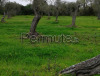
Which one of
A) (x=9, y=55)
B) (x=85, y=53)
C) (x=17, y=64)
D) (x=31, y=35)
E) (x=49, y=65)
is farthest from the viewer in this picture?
(x=31, y=35)

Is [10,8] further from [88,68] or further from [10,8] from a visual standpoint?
[88,68]

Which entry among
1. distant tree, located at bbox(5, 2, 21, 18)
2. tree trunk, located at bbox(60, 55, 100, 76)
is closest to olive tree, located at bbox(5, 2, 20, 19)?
distant tree, located at bbox(5, 2, 21, 18)

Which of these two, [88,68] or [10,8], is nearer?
[88,68]

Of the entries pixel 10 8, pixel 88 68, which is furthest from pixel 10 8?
pixel 88 68

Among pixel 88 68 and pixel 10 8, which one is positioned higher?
pixel 10 8

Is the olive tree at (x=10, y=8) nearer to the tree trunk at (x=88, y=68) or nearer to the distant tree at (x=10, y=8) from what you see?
the distant tree at (x=10, y=8)

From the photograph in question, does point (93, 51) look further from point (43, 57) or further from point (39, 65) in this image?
point (39, 65)

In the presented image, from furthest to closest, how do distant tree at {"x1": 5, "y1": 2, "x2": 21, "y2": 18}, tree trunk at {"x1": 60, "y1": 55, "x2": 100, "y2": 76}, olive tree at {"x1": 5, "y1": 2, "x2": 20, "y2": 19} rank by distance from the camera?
distant tree at {"x1": 5, "y1": 2, "x2": 21, "y2": 18}, olive tree at {"x1": 5, "y1": 2, "x2": 20, "y2": 19}, tree trunk at {"x1": 60, "y1": 55, "x2": 100, "y2": 76}

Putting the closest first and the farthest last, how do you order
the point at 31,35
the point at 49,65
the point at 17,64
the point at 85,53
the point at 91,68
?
the point at 91,68 → the point at 49,65 → the point at 17,64 → the point at 85,53 → the point at 31,35

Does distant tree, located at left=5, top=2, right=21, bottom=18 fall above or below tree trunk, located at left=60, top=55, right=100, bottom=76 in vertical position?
above

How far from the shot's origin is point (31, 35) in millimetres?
15359

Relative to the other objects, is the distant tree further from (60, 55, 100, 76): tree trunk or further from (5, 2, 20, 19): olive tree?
(60, 55, 100, 76): tree trunk

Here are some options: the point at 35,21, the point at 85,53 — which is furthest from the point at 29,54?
the point at 35,21

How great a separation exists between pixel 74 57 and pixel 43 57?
173 centimetres
